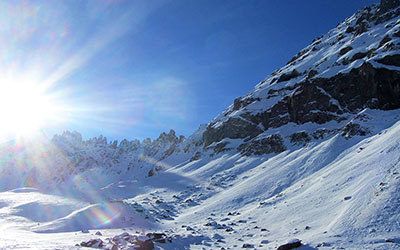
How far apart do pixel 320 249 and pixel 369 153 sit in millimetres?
28646

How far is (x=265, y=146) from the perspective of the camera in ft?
310

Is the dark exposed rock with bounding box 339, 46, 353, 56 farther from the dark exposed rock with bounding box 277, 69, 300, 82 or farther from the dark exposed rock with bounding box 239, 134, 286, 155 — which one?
the dark exposed rock with bounding box 239, 134, 286, 155

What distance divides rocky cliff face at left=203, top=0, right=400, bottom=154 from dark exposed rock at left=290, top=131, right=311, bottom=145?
16.3 feet

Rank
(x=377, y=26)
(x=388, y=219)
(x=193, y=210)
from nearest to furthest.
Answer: (x=388, y=219) → (x=193, y=210) → (x=377, y=26)

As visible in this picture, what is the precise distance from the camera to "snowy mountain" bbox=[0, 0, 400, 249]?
3728 cm

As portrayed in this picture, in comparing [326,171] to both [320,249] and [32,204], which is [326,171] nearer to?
[320,249]

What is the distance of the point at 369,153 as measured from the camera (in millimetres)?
53625

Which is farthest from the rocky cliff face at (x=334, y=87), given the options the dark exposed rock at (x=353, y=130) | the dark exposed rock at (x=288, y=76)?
the dark exposed rock at (x=353, y=130)

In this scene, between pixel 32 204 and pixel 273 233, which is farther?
pixel 32 204

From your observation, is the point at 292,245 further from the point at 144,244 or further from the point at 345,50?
the point at 345,50

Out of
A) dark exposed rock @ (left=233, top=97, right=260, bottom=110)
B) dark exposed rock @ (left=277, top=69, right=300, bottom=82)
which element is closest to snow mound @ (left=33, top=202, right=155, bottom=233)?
dark exposed rock @ (left=233, top=97, right=260, bottom=110)

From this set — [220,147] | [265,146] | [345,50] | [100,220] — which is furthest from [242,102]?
[100,220]

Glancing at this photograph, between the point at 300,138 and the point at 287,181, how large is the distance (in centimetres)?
2543

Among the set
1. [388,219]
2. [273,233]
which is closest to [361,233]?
[388,219]
